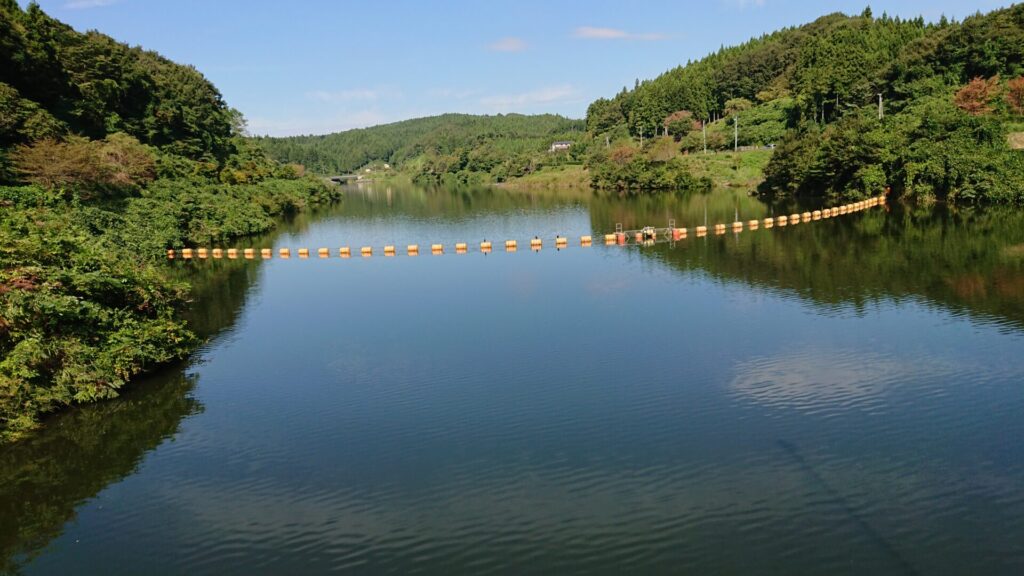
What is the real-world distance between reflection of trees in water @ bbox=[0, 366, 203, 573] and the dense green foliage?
78 centimetres

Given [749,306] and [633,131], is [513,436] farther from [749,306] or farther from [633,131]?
[633,131]

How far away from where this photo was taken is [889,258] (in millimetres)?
42062

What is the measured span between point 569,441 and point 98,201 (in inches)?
1883

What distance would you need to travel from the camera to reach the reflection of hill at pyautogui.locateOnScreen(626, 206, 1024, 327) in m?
33.2

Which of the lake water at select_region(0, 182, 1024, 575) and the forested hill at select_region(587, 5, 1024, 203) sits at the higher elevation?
the forested hill at select_region(587, 5, 1024, 203)

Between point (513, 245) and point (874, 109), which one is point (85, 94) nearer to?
point (513, 245)

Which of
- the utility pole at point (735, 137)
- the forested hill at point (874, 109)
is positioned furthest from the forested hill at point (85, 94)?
the utility pole at point (735, 137)

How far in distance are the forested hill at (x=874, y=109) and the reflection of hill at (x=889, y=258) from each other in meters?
7.18

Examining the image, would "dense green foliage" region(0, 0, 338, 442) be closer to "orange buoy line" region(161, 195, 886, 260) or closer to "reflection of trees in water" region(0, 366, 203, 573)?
"reflection of trees in water" region(0, 366, 203, 573)

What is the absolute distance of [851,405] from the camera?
20.7 metres

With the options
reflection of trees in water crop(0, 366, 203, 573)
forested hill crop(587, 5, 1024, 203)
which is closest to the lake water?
reflection of trees in water crop(0, 366, 203, 573)

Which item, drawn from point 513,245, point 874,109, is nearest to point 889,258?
point 513,245

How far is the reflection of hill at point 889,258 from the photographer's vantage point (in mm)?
33250

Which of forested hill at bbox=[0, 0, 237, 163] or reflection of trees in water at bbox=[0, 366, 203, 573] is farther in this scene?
forested hill at bbox=[0, 0, 237, 163]
